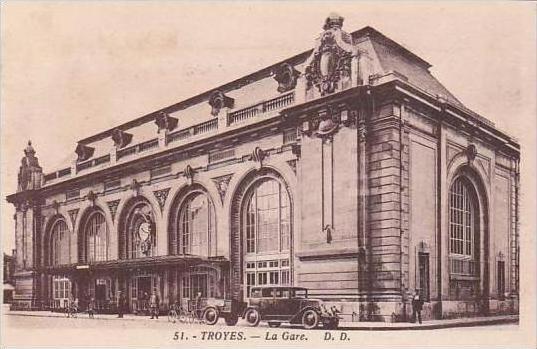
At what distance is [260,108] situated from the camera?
16.1 m

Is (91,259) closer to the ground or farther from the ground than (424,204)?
closer to the ground

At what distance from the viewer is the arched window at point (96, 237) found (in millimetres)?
19688

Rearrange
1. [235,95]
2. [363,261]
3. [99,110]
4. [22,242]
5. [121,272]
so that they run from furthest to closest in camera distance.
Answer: [22,242], [121,272], [235,95], [99,110], [363,261]

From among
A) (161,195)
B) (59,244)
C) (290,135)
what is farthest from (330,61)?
(59,244)

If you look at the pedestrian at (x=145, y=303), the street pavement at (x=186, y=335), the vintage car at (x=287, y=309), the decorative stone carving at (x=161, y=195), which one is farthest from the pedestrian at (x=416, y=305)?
the decorative stone carving at (x=161, y=195)

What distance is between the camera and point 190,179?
17.4 meters

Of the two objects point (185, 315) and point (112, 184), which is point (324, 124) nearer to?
point (185, 315)

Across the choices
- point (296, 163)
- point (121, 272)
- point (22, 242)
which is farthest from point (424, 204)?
point (22, 242)

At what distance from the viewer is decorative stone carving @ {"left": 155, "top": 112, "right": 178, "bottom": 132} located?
58.3 feet

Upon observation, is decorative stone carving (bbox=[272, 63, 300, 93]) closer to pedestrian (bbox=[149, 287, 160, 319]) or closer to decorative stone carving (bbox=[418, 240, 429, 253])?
decorative stone carving (bbox=[418, 240, 429, 253])

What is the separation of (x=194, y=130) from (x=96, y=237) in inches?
185

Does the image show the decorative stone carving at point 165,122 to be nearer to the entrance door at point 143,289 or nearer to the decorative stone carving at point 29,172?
the decorative stone carving at point 29,172

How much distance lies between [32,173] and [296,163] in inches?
274

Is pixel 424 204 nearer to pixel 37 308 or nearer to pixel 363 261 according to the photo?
pixel 363 261
